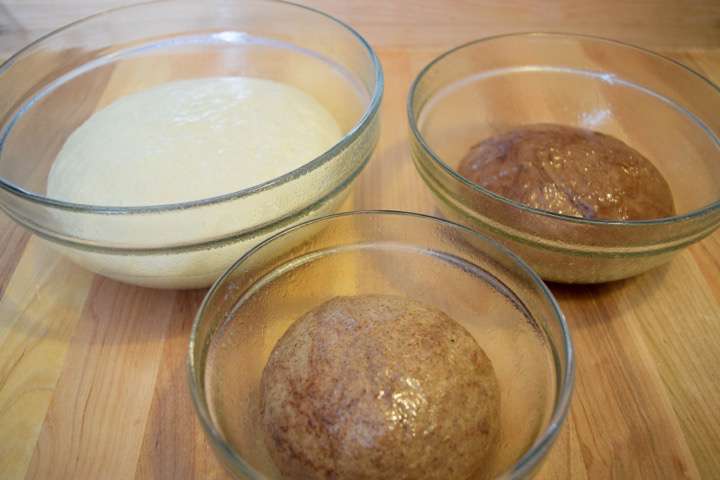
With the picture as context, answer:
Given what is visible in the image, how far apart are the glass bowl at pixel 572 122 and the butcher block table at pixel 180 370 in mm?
118

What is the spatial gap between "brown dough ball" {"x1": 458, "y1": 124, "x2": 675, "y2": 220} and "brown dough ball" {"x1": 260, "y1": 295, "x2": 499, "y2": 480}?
1.31 ft

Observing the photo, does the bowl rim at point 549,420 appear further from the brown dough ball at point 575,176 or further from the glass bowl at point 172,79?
the brown dough ball at point 575,176

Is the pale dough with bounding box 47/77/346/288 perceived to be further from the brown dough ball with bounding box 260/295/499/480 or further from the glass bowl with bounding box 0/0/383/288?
the brown dough ball with bounding box 260/295/499/480

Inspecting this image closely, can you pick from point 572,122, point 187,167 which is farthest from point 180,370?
point 572,122

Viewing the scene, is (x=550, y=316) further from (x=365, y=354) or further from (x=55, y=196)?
(x=55, y=196)

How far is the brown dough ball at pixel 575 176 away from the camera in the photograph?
3.79 ft

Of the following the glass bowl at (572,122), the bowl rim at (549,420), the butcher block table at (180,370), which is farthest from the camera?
the glass bowl at (572,122)

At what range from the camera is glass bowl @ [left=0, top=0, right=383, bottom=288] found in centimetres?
101

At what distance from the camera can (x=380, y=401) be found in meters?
0.82

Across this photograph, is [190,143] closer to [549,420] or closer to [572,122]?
[549,420]

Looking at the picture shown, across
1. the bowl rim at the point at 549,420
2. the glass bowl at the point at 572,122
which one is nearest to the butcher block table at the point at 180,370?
the glass bowl at the point at 572,122

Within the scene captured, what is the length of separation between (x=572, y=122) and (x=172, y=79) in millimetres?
1088

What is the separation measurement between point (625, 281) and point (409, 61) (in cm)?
99

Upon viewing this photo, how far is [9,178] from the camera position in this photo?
49.3 inches
